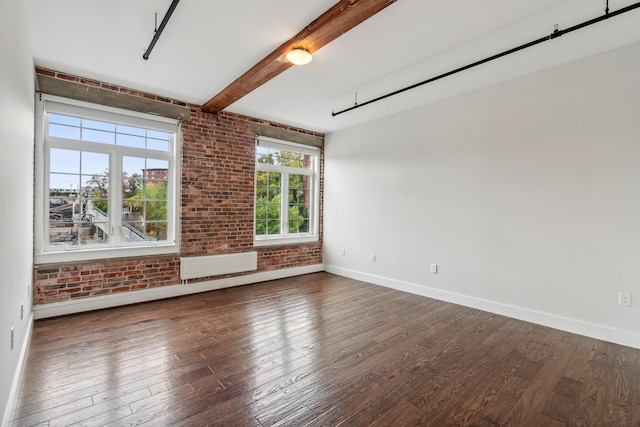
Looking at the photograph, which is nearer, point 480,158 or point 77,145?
point 77,145

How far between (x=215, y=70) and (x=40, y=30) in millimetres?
1490

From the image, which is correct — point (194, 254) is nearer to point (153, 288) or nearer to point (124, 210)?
point (153, 288)

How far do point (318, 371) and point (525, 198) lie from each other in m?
3.07

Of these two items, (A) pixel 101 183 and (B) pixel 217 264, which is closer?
(A) pixel 101 183

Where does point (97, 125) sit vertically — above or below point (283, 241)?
above

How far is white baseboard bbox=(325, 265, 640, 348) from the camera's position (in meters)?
2.95

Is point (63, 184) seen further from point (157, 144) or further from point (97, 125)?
point (157, 144)

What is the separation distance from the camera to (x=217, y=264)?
Answer: 468 cm

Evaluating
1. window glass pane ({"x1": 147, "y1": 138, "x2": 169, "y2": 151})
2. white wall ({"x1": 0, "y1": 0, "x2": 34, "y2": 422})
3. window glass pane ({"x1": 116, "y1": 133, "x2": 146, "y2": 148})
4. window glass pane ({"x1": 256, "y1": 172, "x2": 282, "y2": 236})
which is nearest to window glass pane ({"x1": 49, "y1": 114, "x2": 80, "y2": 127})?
Result: window glass pane ({"x1": 116, "y1": 133, "x2": 146, "y2": 148})

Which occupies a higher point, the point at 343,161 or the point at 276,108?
the point at 276,108

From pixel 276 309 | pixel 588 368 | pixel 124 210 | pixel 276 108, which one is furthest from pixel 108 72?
pixel 588 368

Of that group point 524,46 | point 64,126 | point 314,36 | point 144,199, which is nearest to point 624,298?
point 524,46

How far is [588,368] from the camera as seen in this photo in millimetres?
2508

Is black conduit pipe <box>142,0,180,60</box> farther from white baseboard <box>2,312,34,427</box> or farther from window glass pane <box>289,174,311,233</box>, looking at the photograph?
window glass pane <box>289,174,311,233</box>
